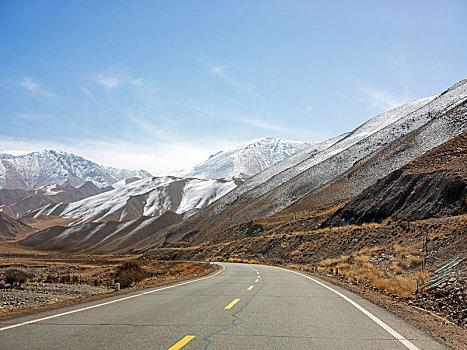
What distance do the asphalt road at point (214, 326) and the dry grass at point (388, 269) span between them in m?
5.22

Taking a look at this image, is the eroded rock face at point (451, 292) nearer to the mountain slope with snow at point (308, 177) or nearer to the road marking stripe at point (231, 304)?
the road marking stripe at point (231, 304)

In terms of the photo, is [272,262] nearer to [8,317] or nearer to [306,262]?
[306,262]

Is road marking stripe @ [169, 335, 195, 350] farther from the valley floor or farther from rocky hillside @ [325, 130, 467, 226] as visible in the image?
rocky hillside @ [325, 130, 467, 226]

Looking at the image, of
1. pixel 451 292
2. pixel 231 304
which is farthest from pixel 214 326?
pixel 451 292

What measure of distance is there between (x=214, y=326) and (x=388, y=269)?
55.5ft

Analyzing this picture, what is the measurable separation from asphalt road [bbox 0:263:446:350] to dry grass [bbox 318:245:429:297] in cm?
522

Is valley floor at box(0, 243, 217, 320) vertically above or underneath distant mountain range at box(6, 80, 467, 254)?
underneath

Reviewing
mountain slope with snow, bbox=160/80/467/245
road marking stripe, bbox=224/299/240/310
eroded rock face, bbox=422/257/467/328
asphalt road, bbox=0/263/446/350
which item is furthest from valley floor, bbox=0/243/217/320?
mountain slope with snow, bbox=160/80/467/245

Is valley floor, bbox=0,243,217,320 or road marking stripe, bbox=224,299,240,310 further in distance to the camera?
valley floor, bbox=0,243,217,320

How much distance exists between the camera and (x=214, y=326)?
7.11m

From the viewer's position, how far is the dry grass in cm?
1491

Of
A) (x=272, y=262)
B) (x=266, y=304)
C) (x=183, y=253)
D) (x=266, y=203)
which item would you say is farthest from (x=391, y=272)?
(x=266, y=203)

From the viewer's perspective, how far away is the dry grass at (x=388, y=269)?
14908mm

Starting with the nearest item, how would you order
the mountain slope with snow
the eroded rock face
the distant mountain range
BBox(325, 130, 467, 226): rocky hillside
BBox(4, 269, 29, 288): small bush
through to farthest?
the eroded rock face < BBox(4, 269, 29, 288): small bush < BBox(325, 130, 467, 226): rocky hillside < the distant mountain range < the mountain slope with snow
